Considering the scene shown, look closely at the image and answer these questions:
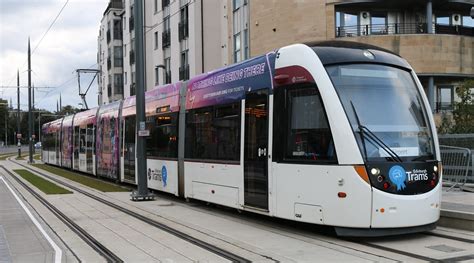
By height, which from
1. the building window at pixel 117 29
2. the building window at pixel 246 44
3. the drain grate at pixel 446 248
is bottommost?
the drain grate at pixel 446 248

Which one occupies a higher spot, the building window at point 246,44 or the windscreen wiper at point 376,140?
the building window at point 246,44

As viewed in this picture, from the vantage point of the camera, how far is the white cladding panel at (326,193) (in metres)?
8.01

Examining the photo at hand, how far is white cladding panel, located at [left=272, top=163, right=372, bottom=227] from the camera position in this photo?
26.3ft

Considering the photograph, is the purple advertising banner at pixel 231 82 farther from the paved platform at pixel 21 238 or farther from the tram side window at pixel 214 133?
the paved platform at pixel 21 238

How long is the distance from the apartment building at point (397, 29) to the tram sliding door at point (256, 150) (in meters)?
16.8

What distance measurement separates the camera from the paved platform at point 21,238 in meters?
7.84

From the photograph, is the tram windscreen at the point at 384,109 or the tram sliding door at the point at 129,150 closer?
the tram windscreen at the point at 384,109

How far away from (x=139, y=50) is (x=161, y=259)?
930cm

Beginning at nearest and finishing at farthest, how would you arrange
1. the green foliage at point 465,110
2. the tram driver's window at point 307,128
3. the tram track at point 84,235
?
the tram track at point 84,235 → the tram driver's window at point 307,128 → the green foliage at point 465,110

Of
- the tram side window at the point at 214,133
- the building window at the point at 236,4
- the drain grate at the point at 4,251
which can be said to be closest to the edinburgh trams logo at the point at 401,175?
the tram side window at the point at 214,133

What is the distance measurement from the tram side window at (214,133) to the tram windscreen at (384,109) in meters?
2.85

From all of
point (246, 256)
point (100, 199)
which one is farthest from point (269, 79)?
point (100, 199)

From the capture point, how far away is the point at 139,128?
1551cm

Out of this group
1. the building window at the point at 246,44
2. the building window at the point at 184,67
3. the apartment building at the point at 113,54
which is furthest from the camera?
the apartment building at the point at 113,54
